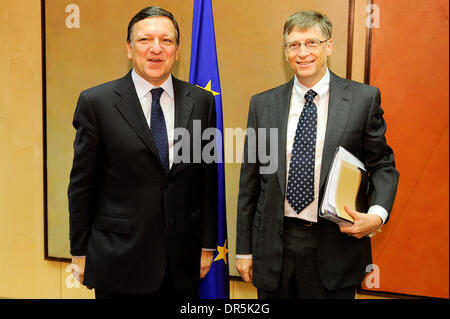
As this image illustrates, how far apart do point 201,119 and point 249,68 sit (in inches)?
35.9

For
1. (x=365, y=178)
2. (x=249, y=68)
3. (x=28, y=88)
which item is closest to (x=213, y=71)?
(x=249, y=68)

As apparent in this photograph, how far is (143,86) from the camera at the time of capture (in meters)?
1.93

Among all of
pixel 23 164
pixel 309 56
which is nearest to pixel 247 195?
pixel 309 56

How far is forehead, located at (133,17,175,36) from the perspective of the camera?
191 centimetres

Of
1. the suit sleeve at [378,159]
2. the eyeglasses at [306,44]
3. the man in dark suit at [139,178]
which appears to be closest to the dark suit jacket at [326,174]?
the suit sleeve at [378,159]

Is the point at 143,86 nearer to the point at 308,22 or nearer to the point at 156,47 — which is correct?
the point at 156,47

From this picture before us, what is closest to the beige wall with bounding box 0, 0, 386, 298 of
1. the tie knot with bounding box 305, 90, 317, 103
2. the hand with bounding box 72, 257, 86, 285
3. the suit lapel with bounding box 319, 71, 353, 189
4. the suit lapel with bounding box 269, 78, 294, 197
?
the hand with bounding box 72, 257, 86, 285

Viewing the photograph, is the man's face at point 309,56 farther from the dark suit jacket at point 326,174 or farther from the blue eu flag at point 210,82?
the blue eu flag at point 210,82

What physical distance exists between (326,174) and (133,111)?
2.90ft

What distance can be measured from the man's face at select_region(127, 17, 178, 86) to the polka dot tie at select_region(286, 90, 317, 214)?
675mm

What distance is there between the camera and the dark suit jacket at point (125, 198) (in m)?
1.84

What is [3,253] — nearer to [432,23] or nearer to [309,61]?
[309,61]

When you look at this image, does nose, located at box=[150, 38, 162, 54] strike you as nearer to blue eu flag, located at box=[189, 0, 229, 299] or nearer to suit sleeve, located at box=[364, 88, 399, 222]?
blue eu flag, located at box=[189, 0, 229, 299]

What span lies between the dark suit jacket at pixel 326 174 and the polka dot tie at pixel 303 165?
0.14 feet
